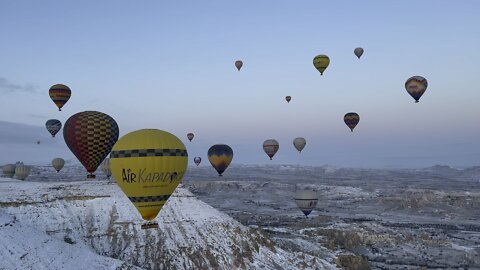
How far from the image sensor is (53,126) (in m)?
66.3

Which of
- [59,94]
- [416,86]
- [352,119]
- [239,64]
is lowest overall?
[59,94]

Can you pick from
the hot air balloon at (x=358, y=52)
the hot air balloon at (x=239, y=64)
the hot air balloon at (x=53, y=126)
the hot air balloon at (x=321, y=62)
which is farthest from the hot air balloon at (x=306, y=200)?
the hot air balloon at (x=53, y=126)

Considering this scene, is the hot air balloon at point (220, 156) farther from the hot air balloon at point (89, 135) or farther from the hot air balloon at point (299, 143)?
the hot air balloon at point (299, 143)

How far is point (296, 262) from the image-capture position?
41156 mm

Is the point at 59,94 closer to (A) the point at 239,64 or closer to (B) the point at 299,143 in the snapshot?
(A) the point at 239,64

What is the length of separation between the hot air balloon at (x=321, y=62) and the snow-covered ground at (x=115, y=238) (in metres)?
24.7

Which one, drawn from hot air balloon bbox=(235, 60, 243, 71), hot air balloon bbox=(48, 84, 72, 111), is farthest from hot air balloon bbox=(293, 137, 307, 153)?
hot air balloon bbox=(48, 84, 72, 111)

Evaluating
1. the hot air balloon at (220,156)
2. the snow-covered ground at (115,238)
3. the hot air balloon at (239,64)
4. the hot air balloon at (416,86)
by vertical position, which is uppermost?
the hot air balloon at (239,64)

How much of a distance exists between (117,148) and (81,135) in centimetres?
1477

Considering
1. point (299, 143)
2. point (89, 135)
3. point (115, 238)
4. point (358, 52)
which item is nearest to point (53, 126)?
point (89, 135)

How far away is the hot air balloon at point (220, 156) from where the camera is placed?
175 ft

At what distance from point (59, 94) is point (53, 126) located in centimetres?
1508

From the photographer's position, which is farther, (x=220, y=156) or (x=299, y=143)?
(x=299, y=143)

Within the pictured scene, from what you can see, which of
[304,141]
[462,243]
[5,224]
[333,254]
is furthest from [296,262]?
[304,141]
